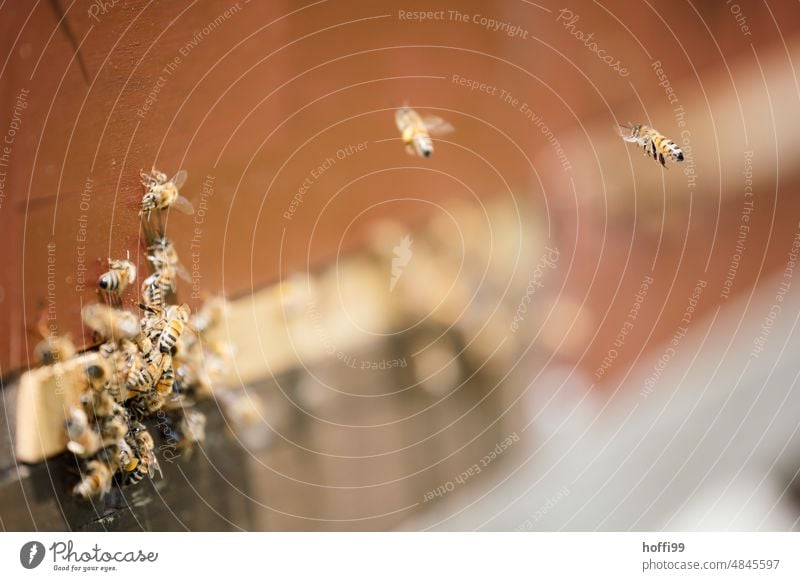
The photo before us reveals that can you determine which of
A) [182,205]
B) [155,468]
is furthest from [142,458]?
[182,205]

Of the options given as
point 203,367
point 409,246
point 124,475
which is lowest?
point 124,475

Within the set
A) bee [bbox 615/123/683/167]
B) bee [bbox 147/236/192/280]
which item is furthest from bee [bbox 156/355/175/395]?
bee [bbox 615/123/683/167]

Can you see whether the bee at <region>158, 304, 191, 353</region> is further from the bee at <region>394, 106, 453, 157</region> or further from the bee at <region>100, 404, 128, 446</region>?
the bee at <region>394, 106, 453, 157</region>

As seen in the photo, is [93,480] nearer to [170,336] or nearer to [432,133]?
[170,336]

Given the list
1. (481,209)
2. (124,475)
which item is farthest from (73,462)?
(481,209)

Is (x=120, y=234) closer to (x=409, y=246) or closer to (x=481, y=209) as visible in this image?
(x=409, y=246)
